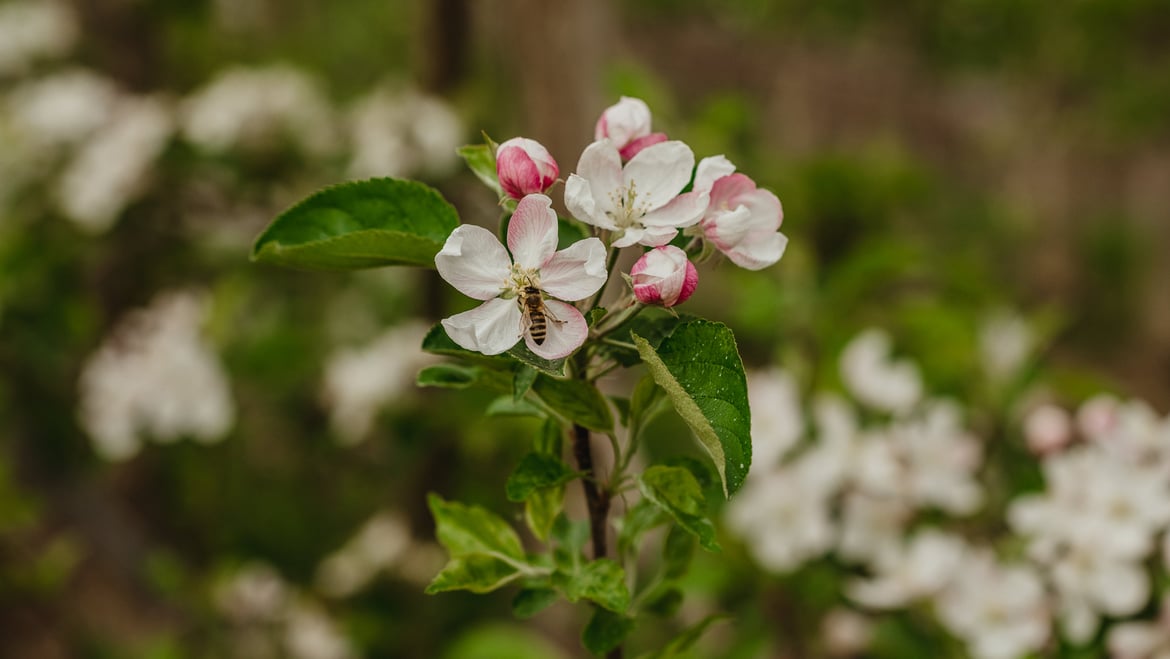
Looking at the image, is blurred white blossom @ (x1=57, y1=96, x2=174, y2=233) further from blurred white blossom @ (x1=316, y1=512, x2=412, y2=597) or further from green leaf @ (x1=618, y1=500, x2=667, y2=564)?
green leaf @ (x1=618, y1=500, x2=667, y2=564)

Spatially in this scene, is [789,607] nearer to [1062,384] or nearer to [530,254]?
[1062,384]

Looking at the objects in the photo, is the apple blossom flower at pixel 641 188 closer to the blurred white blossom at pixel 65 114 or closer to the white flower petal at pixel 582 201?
the white flower petal at pixel 582 201

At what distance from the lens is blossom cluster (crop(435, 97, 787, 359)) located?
1.29ft

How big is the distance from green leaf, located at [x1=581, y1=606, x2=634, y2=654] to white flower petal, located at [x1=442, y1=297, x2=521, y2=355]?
0.16 m

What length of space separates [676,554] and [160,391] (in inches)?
35.8

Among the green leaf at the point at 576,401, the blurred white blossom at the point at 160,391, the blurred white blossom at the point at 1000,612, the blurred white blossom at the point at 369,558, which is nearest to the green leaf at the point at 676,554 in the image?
the green leaf at the point at 576,401

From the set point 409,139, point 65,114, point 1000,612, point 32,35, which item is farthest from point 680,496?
point 32,35

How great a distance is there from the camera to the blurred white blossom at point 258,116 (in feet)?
4.95

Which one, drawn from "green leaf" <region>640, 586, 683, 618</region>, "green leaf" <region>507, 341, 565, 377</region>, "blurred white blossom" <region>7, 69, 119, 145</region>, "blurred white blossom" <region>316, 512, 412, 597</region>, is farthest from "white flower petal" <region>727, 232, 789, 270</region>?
"blurred white blossom" <region>7, 69, 119, 145</region>

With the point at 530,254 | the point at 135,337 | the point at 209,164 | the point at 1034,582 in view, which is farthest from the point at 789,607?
the point at 209,164

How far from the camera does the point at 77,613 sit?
220 centimetres

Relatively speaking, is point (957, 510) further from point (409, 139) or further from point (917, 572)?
point (409, 139)

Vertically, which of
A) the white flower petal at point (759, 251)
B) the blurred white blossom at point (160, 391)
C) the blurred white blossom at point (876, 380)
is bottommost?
the blurred white blossom at point (160, 391)

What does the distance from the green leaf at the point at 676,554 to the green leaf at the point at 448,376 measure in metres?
0.15
